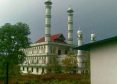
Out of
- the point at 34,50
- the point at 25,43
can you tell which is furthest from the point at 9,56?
the point at 34,50

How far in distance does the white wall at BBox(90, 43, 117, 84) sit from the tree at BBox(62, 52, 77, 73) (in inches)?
1501

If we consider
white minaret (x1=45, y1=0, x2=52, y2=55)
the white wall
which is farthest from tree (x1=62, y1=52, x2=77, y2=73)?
the white wall

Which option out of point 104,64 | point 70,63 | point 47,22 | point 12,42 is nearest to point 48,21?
point 47,22

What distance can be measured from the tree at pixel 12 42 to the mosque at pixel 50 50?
81.4 ft

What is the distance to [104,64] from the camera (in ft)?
34.0

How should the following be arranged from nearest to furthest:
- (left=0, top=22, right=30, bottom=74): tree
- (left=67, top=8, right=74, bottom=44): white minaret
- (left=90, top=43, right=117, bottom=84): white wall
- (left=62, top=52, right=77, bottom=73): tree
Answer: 1. (left=90, top=43, right=117, bottom=84): white wall
2. (left=0, top=22, right=30, bottom=74): tree
3. (left=62, top=52, right=77, bottom=73): tree
4. (left=67, top=8, right=74, bottom=44): white minaret

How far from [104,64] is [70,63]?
3991 centimetres

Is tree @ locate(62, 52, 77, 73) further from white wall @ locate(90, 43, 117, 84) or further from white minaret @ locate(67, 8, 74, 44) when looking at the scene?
white wall @ locate(90, 43, 117, 84)

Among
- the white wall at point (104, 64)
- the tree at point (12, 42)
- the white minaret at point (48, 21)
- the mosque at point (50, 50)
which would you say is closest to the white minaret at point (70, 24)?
the mosque at point (50, 50)

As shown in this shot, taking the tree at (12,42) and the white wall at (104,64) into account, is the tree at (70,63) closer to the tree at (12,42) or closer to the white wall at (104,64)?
the tree at (12,42)

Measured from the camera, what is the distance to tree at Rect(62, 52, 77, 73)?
4947 centimetres

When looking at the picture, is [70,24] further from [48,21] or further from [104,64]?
[104,64]

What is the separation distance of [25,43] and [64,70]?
78.0ft

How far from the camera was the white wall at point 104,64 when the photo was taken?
10.0 meters
